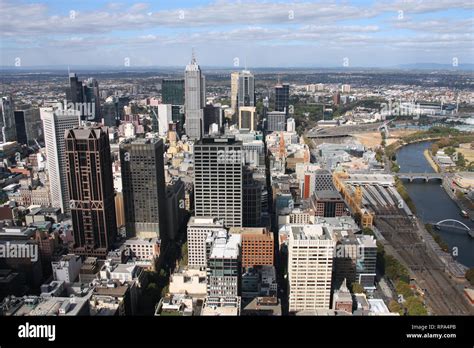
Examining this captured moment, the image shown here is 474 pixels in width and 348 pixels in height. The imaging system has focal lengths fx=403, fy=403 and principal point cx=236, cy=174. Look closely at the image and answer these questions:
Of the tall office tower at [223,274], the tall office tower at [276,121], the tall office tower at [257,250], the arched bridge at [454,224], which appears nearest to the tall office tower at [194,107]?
the tall office tower at [276,121]

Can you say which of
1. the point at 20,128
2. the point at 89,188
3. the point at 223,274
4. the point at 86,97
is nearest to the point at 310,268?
the point at 223,274

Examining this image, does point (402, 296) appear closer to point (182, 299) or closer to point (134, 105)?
point (182, 299)

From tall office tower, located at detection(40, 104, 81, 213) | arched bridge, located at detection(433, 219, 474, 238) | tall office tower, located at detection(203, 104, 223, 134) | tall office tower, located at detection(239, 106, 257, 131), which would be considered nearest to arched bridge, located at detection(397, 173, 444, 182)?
arched bridge, located at detection(433, 219, 474, 238)

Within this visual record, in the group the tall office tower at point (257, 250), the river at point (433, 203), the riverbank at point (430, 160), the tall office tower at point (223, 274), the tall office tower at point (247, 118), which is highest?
the tall office tower at point (247, 118)

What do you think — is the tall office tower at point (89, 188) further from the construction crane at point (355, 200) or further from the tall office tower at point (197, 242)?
the construction crane at point (355, 200)

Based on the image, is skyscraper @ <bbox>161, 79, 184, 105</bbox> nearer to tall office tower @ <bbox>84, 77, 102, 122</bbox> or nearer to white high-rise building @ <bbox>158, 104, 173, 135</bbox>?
white high-rise building @ <bbox>158, 104, 173, 135</bbox>

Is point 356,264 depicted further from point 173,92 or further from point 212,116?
point 173,92

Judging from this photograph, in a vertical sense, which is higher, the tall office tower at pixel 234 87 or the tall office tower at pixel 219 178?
the tall office tower at pixel 234 87
